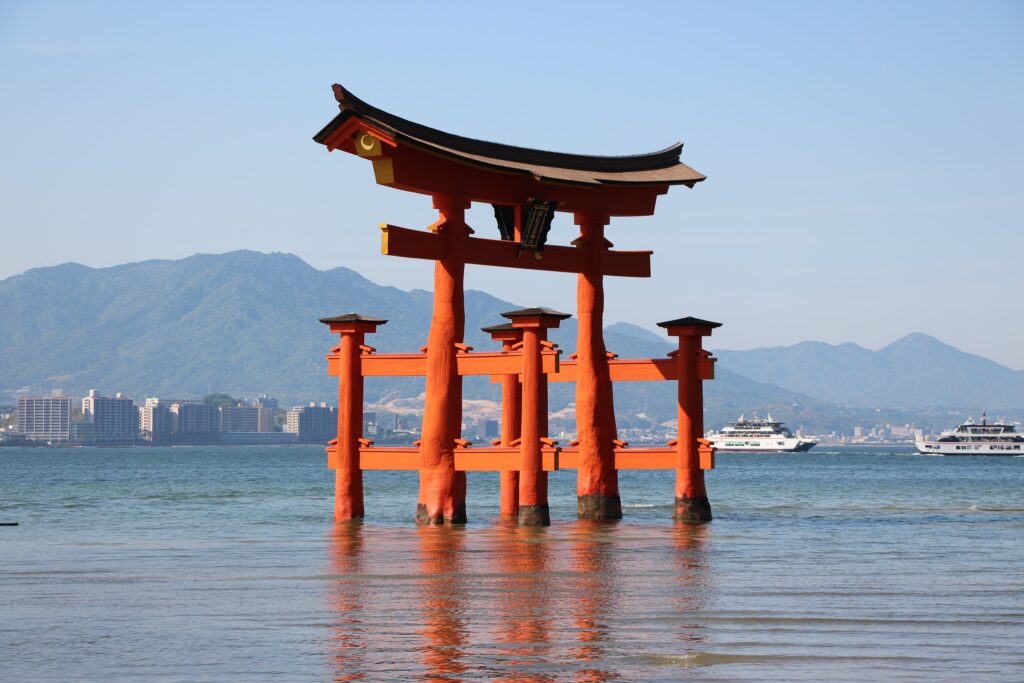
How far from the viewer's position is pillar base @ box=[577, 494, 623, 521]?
1534 inches

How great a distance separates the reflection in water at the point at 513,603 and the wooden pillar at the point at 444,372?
0.91 m

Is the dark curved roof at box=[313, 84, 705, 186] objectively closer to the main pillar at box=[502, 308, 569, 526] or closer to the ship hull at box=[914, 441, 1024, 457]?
the main pillar at box=[502, 308, 569, 526]

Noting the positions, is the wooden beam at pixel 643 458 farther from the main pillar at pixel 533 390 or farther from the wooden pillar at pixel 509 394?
the main pillar at pixel 533 390

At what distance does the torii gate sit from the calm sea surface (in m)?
1.37

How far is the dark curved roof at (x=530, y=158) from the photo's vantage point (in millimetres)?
33625

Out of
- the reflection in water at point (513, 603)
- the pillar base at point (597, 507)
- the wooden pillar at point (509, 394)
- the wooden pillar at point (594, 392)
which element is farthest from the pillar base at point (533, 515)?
the pillar base at point (597, 507)

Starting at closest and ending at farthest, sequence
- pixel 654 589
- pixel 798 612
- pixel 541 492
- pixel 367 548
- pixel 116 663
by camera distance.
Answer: pixel 116 663, pixel 798 612, pixel 654 589, pixel 367 548, pixel 541 492

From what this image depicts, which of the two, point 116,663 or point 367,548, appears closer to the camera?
point 116,663

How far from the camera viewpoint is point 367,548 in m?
32.6

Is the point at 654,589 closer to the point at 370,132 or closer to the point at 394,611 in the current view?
the point at 394,611

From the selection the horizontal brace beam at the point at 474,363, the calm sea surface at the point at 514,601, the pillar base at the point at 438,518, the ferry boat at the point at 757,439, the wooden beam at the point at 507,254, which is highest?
the wooden beam at the point at 507,254

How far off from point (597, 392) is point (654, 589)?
13.9 m

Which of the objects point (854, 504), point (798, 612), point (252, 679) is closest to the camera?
point (252, 679)

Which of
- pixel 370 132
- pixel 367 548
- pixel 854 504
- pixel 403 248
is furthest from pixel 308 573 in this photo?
pixel 854 504
